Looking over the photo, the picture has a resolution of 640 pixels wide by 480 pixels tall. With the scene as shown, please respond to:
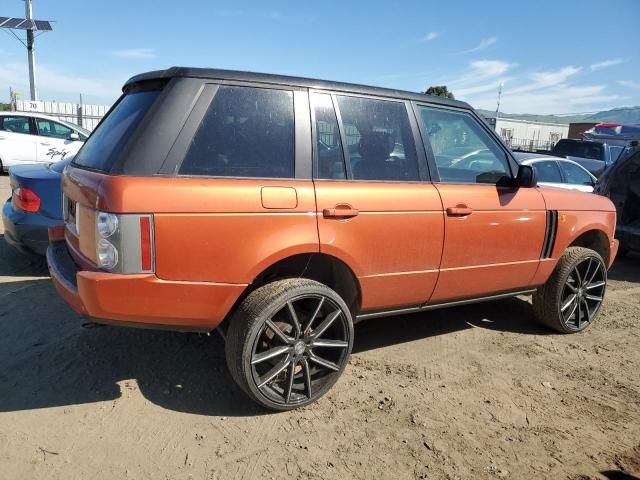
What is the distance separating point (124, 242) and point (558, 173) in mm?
7600

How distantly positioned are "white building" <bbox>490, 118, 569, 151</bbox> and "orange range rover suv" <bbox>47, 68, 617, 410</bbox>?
3482 centimetres

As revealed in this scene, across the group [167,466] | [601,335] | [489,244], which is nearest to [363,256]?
[489,244]

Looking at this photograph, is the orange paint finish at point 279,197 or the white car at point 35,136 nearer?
the orange paint finish at point 279,197

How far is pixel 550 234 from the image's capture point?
391 cm

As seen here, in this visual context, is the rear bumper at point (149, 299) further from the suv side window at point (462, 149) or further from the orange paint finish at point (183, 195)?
the suv side window at point (462, 149)

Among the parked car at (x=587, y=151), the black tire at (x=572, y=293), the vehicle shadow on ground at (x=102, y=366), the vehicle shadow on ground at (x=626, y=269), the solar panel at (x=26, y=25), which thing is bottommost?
the vehicle shadow on ground at (x=102, y=366)

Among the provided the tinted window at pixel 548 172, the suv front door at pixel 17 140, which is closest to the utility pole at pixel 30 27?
the suv front door at pixel 17 140

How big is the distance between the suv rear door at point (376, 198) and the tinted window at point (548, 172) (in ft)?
17.1

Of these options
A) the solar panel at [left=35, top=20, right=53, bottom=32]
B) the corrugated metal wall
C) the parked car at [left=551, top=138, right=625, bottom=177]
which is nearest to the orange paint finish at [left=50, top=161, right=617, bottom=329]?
the parked car at [left=551, top=138, right=625, bottom=177]

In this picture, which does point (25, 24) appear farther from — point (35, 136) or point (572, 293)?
point (572, 293)

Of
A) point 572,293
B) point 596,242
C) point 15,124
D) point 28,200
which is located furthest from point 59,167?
point 15,124

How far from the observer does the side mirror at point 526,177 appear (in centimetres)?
365

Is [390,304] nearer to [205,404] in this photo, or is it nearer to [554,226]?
[205,404]

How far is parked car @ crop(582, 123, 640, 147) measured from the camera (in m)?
15.1
